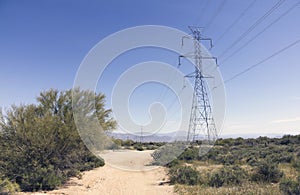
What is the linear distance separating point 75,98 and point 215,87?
11.7 metres

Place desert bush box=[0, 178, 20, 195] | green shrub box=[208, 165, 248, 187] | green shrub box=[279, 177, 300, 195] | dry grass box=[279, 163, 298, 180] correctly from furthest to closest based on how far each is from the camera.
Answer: dry grass box=[279, 163, 298, 180]
green shrub box=[208, 165, 248, 187]
desert bush box=[0, 178, 20, 195]
green shrub box=[279, 177, 300, 195]

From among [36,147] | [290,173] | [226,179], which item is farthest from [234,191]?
[36,147]

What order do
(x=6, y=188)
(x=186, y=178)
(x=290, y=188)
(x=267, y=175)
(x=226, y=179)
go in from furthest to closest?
(x=186, y=178), (x=267, y=175), (x=226, y=179), (x=6, y=188), (x=290, y=188)

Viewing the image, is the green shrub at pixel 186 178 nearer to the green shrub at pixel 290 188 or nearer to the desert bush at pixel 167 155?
the green shrub at pixel 290 188

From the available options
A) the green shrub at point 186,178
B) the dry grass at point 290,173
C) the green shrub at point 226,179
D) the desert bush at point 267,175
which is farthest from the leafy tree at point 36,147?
the dry grass at point 290,173

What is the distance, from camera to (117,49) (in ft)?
66.0

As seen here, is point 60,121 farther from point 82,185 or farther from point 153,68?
point 153,68

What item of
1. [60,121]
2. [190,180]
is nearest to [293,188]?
[190,180]

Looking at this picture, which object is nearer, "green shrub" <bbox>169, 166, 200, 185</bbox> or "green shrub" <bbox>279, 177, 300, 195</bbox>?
"green shrub" <bbox>279, 177, 300, 195</bbox>

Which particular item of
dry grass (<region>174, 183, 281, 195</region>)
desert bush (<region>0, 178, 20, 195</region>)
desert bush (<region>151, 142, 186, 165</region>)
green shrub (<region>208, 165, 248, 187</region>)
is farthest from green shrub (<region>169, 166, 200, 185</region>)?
desert bush (<region>151, 142, 186, 165</region>)

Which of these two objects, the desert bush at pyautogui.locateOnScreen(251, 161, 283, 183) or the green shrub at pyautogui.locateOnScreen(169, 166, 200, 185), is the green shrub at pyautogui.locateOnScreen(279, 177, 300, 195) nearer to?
the desert bush at pyautogui.locateOnScreen(251, 161, 283, 183)

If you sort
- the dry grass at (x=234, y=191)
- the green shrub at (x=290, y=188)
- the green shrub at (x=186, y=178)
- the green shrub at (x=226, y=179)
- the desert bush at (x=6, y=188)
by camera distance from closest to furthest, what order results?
the green shrub at (x=290, y=188)
the dry grass at (x=234, y=191)
the desert bush at (x=6, y=188)
the green shrub at (x=226, y=179)
the green shrub at (x=186, y=178)

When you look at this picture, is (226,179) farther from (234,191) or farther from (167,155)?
(167,155)

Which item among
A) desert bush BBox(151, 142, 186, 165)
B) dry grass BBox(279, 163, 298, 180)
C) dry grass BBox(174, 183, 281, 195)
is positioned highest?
desert bush BBox(151, 142, 186, 165)
